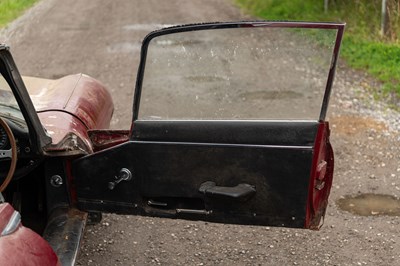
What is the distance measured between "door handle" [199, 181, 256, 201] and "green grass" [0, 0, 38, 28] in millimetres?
11675

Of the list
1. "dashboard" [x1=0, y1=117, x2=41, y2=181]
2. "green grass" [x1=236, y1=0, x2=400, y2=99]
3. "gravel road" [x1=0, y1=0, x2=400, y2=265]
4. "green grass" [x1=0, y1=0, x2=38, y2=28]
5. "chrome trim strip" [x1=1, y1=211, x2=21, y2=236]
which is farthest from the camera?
"green grass" [x1=0, y1=0, x2=38, y2=28]

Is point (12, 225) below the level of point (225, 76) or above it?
below

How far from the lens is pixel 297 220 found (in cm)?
388

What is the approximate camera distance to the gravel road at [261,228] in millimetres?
5152

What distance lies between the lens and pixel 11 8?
16.5 meters

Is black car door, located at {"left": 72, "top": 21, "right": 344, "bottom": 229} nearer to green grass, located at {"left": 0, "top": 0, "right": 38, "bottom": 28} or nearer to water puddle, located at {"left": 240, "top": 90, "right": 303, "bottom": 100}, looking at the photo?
water puddle, located at {"left": 240, "top": 90, "right": 303, "bottom": 100}

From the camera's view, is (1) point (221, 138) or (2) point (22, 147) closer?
(1) point (221, 138)

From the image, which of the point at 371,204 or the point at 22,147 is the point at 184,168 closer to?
the point at 22,147

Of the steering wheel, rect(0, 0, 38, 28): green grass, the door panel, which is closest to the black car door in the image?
the door panel

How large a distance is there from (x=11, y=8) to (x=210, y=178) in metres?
13.8

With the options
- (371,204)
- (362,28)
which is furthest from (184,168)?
(362,28)

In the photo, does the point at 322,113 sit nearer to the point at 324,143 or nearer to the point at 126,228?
the point at 324,143

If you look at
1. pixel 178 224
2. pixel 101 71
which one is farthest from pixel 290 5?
pixel 178 224

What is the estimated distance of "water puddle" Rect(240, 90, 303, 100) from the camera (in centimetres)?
414
